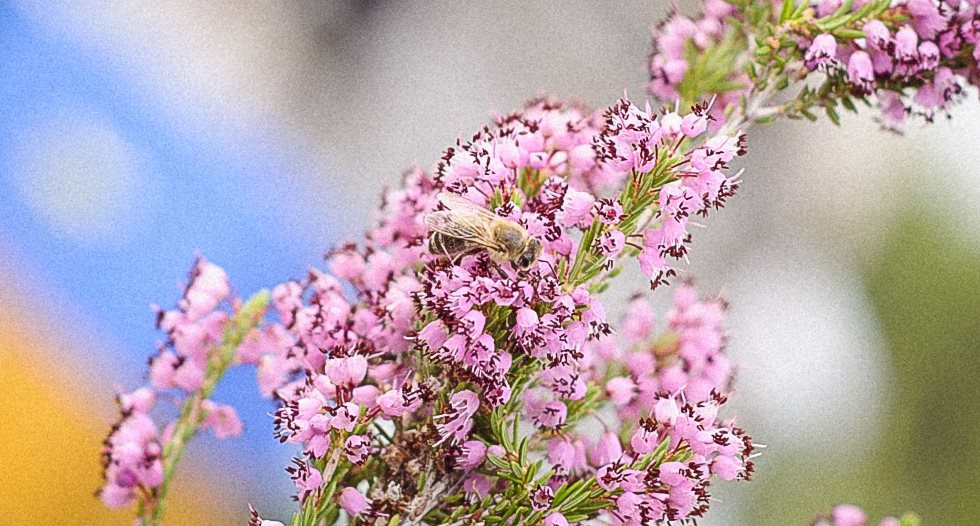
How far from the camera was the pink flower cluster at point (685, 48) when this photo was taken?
657 millimetres

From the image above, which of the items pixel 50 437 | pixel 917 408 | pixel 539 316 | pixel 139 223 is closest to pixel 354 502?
pixel 539 316

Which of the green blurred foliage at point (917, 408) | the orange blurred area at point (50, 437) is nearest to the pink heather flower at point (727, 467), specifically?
the orange blurred area at point (50, 437)

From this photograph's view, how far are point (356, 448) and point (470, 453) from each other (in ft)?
0.20

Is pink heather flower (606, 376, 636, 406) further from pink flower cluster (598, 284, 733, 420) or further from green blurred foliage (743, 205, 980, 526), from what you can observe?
green blurred foliage (743, 205, 980, 526)

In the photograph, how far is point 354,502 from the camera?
453mm

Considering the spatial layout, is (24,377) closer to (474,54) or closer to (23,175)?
(23,175)

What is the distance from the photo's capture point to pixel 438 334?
438mm

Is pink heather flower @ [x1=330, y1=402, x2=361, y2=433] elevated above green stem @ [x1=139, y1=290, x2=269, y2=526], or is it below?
below

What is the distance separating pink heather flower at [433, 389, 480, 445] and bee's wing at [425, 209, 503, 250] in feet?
0.24

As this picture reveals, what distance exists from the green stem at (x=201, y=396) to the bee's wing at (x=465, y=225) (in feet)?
0.68

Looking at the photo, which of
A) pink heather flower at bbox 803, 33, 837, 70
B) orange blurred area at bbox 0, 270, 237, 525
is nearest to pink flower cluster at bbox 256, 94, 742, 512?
pink heather flower at bbox 803, 33, 837, 70

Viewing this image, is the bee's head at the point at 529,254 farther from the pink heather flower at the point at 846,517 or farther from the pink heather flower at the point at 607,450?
the pink heather flower at the point at 846,517

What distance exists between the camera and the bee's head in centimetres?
43

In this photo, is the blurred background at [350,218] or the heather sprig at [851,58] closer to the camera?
the heather sprig at [851,58]
